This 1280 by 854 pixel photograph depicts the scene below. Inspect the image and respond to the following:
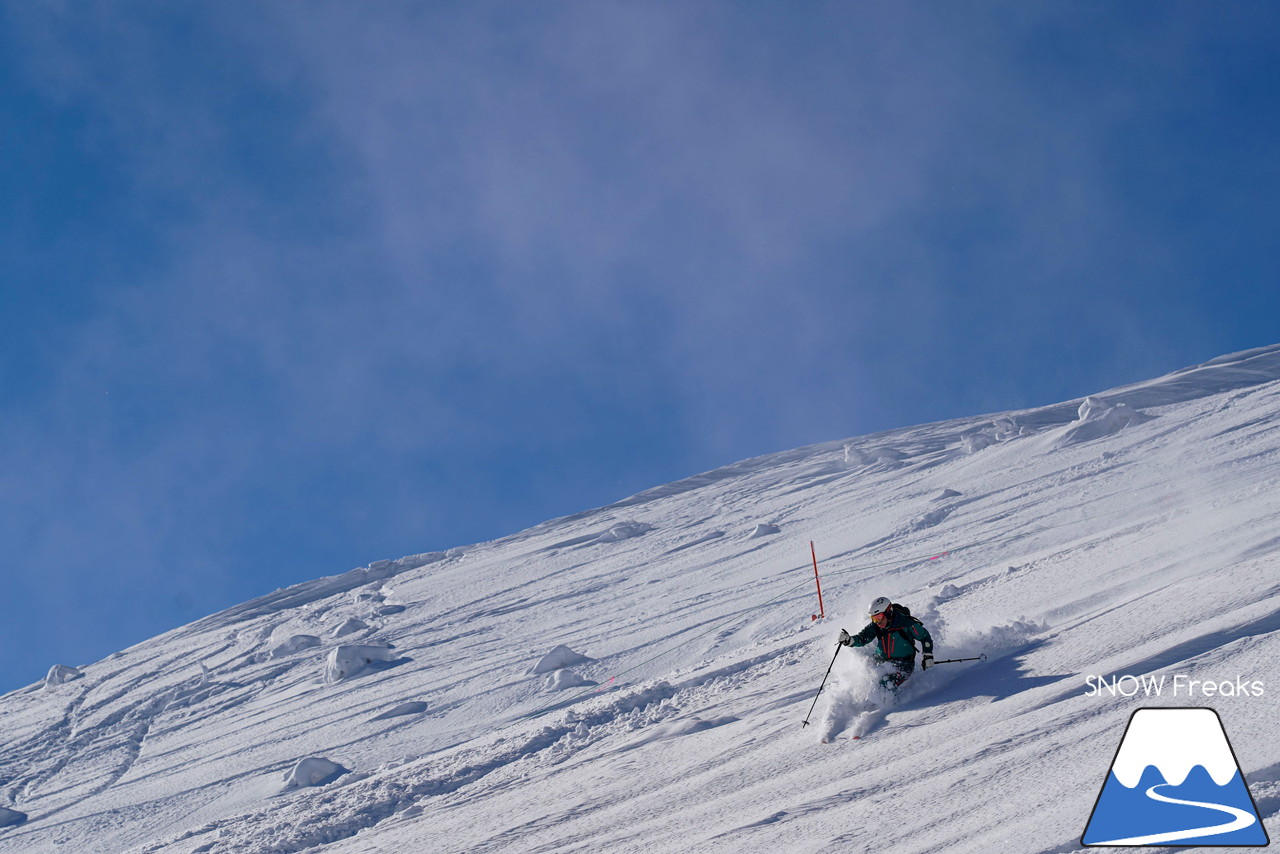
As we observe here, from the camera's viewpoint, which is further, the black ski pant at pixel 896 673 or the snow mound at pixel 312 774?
the snow mound at pixel 312 774

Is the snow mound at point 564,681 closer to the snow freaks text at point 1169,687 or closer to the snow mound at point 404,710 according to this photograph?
the snow mound at point 404,710

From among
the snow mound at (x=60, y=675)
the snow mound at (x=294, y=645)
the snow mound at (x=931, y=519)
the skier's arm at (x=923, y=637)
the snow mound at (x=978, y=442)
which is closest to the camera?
the skier's arm at (x=923, y=637)

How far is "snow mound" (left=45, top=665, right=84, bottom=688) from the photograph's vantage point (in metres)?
23.6

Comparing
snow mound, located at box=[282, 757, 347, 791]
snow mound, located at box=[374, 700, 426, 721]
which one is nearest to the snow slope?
snow mound, located at box=[282, 757, 347, 791]

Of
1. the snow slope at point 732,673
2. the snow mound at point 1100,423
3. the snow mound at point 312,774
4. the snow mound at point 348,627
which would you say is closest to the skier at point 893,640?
the snow slope at point 732,673

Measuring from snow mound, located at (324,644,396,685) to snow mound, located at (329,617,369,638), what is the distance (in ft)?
A: 8.42

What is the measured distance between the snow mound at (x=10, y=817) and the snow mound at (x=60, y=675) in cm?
1027

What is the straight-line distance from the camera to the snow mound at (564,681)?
13858 millimetres

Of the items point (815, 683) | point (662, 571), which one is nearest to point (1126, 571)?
point (815, 683)

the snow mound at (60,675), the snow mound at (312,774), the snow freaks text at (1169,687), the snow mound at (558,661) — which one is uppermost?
the snow mound at (60,675)

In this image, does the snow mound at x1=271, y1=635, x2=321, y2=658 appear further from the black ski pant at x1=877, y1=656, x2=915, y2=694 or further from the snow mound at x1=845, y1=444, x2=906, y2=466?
the black ski pant at x1=877, y1=656, x2=915, y2=694

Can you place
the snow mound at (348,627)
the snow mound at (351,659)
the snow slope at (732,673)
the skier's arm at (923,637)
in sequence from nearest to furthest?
the snow slope at (732,673)
the skier's arm at (923,637)
the snow mound at (351,659)
the snow mound at (348,627)

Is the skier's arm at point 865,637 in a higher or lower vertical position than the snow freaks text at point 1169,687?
higher

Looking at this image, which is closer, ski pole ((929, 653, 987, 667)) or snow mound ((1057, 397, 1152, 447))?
ski pole ((929, 653, 987, 667))
